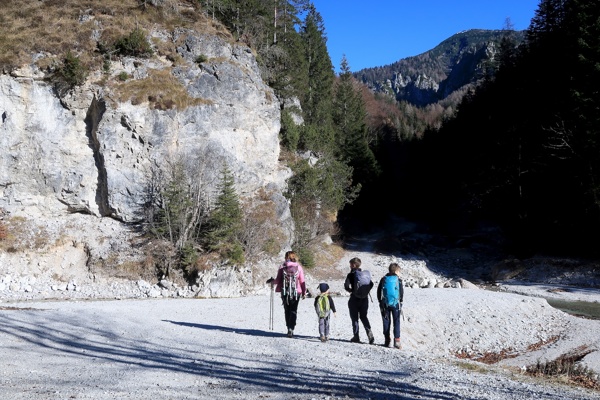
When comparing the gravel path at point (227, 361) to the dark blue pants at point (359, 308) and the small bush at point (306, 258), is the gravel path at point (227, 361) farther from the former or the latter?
the small bush at point (306, 258)

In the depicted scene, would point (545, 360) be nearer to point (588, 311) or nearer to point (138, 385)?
point (588, 311)

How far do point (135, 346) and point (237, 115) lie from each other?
21.8 metres

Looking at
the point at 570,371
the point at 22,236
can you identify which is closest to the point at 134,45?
the point at 22,236

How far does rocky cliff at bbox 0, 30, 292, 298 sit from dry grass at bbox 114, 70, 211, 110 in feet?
0.21

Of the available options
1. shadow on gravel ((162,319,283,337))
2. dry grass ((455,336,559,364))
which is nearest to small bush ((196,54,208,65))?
shadow on gravel ((162,319,283,337))

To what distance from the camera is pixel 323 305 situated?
9.03 meters

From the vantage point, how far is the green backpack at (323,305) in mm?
9016

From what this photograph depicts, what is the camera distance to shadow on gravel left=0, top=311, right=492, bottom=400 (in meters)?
5.83

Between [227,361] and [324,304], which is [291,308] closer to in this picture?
[324,304]

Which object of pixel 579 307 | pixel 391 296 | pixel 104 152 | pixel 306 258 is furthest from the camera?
pixel 306 258

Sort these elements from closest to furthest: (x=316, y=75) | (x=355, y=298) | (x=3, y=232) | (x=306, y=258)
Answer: (x=355, y=298)
(x=3, y=232)
(x=306, y=258)
(x=316, y=75)

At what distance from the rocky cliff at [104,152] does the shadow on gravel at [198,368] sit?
40.1 feet

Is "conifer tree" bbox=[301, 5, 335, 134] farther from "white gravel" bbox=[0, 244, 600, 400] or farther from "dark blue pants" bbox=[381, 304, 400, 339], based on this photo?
"dark blue pants" bbox=[381, 304, 400, 339]

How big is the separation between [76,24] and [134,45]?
15.3 feet
